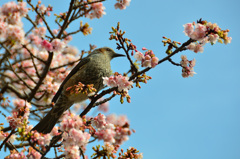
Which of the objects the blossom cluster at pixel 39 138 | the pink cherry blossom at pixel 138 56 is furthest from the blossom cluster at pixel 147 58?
the blossom cluster at pixel 39 138

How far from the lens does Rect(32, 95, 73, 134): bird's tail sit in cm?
489

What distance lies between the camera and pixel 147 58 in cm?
334

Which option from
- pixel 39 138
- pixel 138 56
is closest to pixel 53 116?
pixel 39 138

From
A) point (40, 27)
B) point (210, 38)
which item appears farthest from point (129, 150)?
point (40, 27)

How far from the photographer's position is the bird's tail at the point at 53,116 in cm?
489

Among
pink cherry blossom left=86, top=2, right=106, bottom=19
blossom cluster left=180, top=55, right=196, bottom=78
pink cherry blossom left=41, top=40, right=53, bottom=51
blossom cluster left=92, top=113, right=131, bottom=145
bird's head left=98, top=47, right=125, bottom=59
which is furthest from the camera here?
pink cherry blossom left=86, top=2, right=106, bottom=19

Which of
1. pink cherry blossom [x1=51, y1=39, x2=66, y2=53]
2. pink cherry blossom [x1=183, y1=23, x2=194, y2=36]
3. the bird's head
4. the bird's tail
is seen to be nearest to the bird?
the bird's tail

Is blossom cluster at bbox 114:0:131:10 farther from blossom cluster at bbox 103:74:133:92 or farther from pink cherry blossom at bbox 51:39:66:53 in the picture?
blossom cluster at bbox 103:74:133:92

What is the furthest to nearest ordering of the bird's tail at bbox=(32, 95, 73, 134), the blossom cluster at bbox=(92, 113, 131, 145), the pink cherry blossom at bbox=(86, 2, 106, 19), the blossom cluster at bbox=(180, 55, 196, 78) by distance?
the pink cherry blossom at bbox=(86, 2, 106, 19) < the bird's tail at bbox=(32, 95, 73, 134) < the blossom cluster at bbox=(180, 55, 196, 78) < the blossom cluster at bbox=(92, 113, 131, 145)

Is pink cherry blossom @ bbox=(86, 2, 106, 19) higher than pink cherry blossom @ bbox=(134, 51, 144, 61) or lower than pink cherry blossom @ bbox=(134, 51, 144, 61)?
higher

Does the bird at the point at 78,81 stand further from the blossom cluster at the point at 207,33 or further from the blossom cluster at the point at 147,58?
the blossom cluster at the point at 207,33

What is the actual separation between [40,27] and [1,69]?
1600 mm

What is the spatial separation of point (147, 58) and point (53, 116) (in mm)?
2628

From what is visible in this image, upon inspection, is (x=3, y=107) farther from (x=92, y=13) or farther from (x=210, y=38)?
(x=210, y=38)
